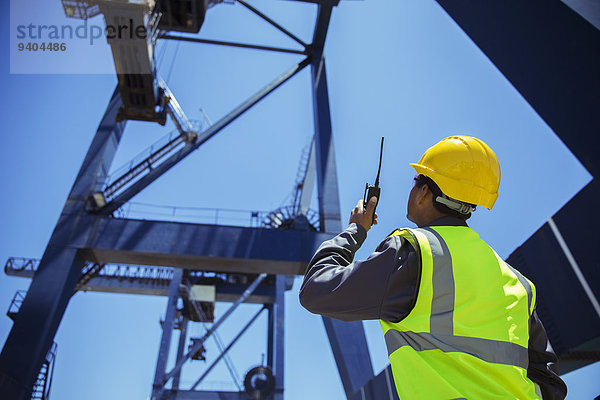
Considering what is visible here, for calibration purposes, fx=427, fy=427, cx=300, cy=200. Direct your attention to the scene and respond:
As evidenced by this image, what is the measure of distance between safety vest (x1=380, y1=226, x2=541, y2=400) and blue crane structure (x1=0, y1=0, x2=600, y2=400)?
6.30 ft

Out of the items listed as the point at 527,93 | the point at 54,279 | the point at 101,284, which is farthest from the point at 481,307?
the point at 101,284

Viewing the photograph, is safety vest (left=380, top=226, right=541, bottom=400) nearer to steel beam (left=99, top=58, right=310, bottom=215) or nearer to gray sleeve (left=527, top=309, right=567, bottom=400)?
gray sleeve (left=527, top=309, right=567, bottom=400)

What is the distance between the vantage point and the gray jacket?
142 cm

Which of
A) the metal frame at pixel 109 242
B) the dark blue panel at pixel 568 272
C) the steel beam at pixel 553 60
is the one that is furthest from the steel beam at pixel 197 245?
the steel beam at pixel 553 60

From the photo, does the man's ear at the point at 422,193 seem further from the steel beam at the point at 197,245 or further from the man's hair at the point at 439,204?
the steel beam at the point at 197,245

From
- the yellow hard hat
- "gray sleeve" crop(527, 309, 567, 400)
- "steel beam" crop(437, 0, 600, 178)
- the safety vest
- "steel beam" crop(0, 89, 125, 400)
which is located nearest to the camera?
the safety vest

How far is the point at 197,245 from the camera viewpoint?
9.16m

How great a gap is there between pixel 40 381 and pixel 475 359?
50.5ft

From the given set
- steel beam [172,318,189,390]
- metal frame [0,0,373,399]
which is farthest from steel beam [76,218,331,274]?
steel beam [172,318,189,390]

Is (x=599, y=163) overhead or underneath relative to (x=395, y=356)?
overhead

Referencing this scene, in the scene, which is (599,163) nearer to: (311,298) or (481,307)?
(481,307)

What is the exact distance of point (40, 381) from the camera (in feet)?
43.0

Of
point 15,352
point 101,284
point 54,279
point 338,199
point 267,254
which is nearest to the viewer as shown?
point 15,352

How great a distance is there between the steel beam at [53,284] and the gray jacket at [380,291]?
7464 millimetres
